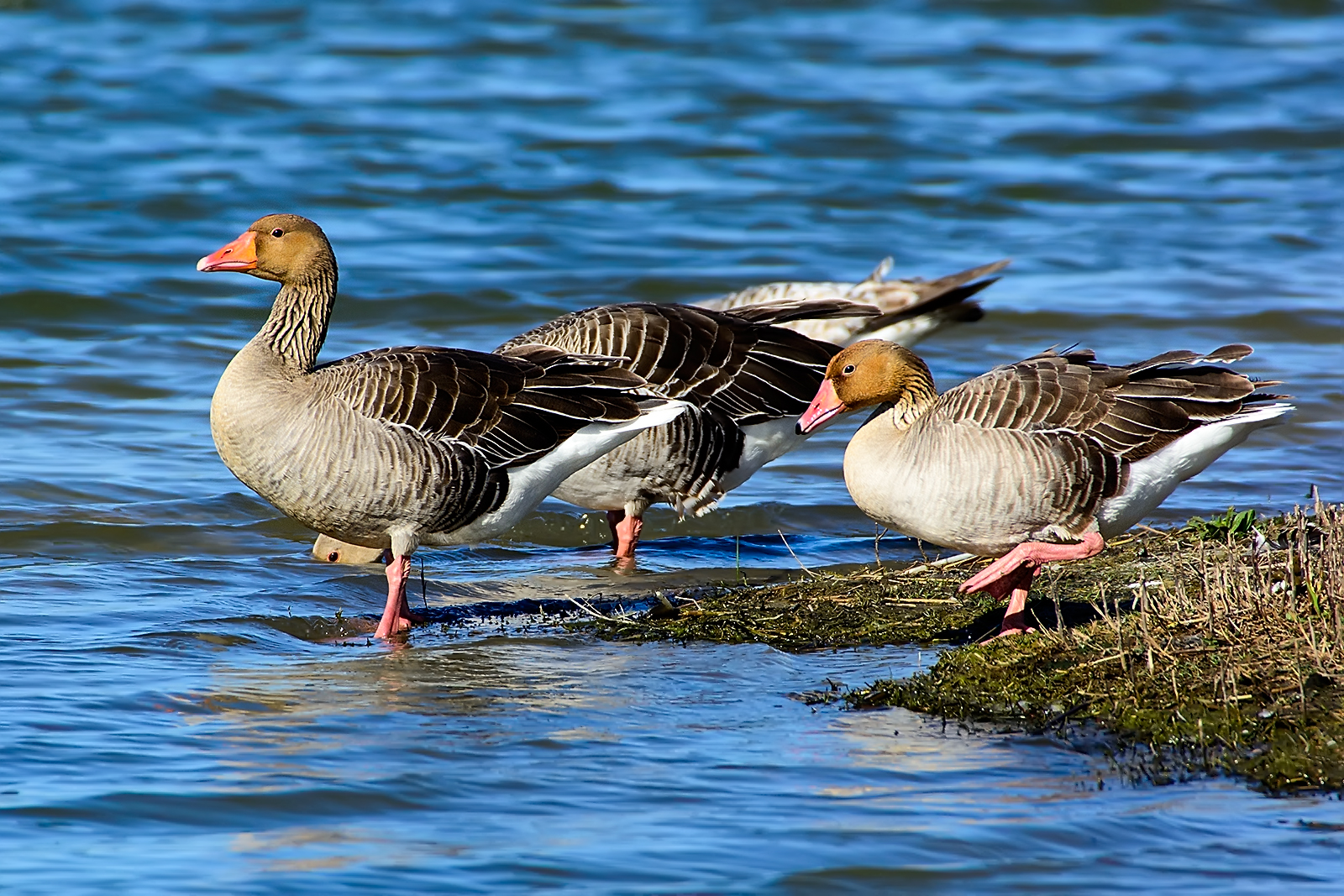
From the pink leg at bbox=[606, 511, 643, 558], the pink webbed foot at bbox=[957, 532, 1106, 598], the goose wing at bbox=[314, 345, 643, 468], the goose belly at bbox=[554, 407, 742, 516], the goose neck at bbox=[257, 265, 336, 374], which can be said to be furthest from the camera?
the pink leg at bbox=[606, 511, 643, 558]

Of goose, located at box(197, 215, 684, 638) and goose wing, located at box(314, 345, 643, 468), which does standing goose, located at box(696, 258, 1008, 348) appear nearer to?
goose wing, located at box(314, 345, 643, 468)

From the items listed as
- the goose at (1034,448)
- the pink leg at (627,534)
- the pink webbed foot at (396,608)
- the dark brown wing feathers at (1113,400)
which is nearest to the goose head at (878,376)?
the goose at (1034,448)

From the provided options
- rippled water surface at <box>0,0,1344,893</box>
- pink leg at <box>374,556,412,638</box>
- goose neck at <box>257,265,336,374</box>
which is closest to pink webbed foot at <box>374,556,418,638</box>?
pink leg at <box>374,556,412,638</box>

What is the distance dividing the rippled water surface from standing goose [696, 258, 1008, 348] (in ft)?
2.62

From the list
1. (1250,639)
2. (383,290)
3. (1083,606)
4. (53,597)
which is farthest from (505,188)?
(1250,639)

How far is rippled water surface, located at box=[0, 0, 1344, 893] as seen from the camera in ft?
17.0

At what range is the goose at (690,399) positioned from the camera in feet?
31.8

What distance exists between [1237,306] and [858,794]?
12146 mm

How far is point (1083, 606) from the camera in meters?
7.58

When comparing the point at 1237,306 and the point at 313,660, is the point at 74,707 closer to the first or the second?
the point at 313,660

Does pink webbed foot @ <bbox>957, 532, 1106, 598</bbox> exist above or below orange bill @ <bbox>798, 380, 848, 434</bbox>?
below

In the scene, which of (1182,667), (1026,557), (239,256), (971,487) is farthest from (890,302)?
(1182,667)

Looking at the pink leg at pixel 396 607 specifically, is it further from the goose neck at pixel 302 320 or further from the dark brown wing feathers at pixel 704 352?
the dark brown wing feathers at pixel 704 352

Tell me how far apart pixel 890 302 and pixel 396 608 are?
716 centimetres
